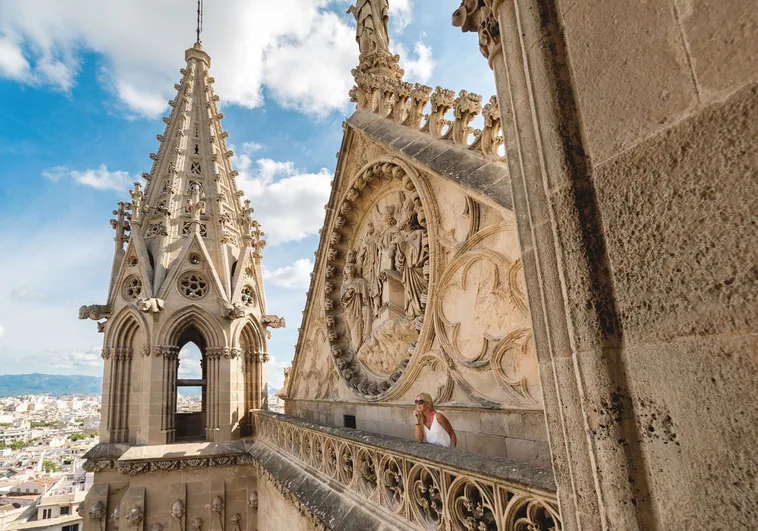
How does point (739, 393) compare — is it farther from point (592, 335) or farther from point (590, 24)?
point (590, 24)

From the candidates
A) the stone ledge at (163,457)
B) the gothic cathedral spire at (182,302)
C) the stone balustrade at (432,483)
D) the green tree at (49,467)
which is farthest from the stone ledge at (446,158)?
the green tree at (49,467)

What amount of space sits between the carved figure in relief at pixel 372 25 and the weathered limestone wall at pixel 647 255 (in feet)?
25.1

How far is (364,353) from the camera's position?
6.89 meters

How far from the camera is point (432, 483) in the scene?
3664mm

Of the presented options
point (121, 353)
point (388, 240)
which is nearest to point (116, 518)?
point (121, 353)

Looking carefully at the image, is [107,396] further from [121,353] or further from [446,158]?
[446,158]

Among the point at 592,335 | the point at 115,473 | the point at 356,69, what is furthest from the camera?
the point at 115,473

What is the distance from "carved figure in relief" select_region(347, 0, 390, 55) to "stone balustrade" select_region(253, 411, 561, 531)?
7108 millimetres

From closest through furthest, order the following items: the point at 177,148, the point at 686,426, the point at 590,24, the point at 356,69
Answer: the point at 686,426
the point at 590,24
the point at 356,69
the point at 177,148

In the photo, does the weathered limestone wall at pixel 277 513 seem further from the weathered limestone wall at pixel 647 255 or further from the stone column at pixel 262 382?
the weathered limestone wall at pixel 647 255

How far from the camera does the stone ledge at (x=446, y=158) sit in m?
3.99

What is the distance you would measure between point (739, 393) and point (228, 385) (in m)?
10.8

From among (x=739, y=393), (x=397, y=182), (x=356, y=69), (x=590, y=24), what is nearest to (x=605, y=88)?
(x=590, y=24)

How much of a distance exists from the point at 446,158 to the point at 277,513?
6.69m
